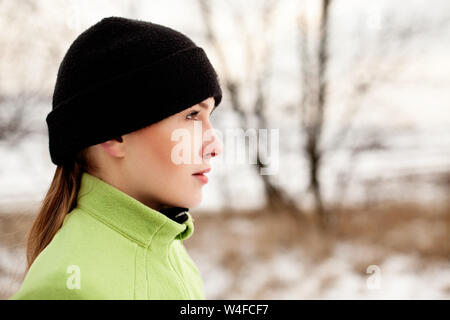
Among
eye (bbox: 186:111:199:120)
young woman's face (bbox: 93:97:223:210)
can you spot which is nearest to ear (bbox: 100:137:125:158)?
young woman's face (bbox: 93:97:223:210)

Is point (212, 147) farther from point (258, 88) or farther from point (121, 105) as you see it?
point (258, 88)

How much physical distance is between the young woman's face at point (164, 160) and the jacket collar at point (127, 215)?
0.13ft

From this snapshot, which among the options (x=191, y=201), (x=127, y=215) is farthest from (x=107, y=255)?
(x=191, y=201)

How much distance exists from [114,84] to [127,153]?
156 mm

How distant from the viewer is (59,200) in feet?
3.38

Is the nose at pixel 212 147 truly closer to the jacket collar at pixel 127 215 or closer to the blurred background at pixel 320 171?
the jacket collar at pixel 127 215

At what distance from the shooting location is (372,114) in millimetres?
4188

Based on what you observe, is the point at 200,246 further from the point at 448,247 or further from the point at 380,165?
the point at 448,247

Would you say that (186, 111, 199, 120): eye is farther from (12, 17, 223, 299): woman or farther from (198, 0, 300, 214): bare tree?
(198, 0, 300, 214): bare tree

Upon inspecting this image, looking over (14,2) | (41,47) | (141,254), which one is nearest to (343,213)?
(41,47)

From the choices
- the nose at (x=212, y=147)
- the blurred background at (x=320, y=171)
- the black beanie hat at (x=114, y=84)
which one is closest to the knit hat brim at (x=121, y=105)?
the black beanie hat at (x=114, y=84)

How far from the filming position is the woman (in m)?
0.94

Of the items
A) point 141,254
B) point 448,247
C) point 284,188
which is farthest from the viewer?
point 284,188

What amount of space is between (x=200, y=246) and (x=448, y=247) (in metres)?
2.24
